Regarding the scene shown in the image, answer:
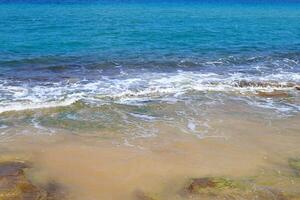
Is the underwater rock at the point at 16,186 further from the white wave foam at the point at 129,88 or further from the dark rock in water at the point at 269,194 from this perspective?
the white wave foam at the point at 129,88

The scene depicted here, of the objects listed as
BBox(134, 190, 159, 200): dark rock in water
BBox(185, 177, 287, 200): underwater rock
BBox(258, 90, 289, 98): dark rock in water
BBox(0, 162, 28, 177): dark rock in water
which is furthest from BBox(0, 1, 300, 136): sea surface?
BBox(134, 190, 159, 200): dark rock in water

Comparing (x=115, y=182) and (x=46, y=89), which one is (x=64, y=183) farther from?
(x=46, y=89)

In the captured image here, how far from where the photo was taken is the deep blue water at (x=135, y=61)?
18.1 meters

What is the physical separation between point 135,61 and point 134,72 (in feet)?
7.74

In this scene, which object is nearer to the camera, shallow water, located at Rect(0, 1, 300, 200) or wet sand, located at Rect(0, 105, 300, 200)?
wet sand, located at Rect(0, 105, 300, 200)

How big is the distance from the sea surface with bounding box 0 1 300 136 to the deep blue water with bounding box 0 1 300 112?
42 mm

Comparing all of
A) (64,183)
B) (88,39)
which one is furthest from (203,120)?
(88,39)

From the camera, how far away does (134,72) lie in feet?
71.7

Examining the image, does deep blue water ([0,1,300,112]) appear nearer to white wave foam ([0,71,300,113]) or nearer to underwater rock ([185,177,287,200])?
white wave foam ([0,71,300,113])

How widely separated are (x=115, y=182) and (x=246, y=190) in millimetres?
3017

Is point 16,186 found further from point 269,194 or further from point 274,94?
point 274,94

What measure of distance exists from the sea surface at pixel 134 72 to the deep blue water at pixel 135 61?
1.6 inches

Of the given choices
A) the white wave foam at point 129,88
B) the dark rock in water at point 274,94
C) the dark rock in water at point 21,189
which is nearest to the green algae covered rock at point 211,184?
the dark rock in water at point 21,189

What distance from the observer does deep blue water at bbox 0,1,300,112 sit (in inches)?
713
